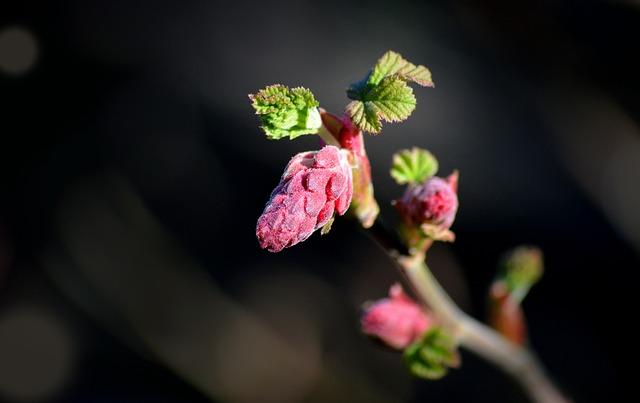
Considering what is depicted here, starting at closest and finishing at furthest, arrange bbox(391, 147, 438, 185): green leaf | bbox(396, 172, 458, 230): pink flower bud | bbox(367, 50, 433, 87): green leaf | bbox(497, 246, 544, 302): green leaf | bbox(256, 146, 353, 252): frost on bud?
bbox(256, 146, 353, 252): frost on bud → bbox(367, 50, 433, 87): green leaf → bbox(396, 172, 458, 230): pink flower bud → bbox(391, 147, 438, 185): green leaf → bbox(497, 246, 544, 302): green leaf

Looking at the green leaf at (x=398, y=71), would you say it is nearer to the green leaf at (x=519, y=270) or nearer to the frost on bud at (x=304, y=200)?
the frost on bud at (x=304, y=200)

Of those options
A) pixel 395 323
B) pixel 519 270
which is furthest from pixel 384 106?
pixel 519 270

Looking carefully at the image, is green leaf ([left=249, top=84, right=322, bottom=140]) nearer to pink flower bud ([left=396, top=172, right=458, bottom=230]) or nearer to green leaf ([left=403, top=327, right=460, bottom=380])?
pink flower bud ([left=396, top=172, right=458, bottom=230])

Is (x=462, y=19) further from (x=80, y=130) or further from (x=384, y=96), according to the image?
(x=384, y=96)

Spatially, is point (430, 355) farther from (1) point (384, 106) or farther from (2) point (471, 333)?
(1) point (384, 106)

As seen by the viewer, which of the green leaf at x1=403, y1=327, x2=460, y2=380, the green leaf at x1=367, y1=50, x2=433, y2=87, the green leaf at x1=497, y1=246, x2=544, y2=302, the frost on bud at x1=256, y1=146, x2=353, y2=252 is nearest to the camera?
the frost on bud at x1=256, y1=146, x2=353, y2=252

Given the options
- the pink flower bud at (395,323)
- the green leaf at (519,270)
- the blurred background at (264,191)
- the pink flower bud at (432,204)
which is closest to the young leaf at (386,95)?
the pink flower bud at (432,204)

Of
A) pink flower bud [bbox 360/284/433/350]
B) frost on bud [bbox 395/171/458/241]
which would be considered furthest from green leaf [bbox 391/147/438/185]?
pink flower bud [bbox 360/284/433/350]
